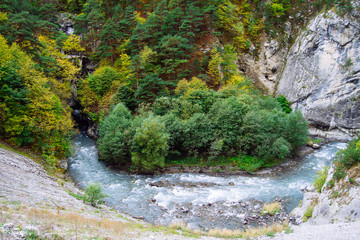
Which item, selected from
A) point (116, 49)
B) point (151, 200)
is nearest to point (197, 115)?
point (151, 200)

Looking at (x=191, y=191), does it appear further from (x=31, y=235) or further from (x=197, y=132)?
(x=31, y=235)

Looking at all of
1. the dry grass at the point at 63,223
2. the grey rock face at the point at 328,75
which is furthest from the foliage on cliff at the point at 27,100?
the grey rock face at the point at 328,75

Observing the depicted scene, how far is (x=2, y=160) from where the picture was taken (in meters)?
19.6

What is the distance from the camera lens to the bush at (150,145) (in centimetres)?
2856

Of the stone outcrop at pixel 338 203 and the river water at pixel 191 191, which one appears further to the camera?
the river water at pixel 191 191

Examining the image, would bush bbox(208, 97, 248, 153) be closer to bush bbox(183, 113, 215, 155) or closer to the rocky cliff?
bush bbox(183, 113, 215, 155)

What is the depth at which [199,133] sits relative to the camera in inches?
1232

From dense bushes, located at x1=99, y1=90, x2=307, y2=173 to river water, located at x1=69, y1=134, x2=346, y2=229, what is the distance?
8.67 feet

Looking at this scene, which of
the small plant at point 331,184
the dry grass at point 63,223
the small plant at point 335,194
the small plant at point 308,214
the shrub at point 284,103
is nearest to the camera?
the dry grass at point 63,223

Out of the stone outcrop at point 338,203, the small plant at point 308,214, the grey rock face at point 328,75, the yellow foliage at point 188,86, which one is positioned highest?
the grey rock face at point 328,75

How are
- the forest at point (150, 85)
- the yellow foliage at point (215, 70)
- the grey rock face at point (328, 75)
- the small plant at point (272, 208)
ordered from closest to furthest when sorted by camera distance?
the small plant at point (272, 208)
the forest at point (150, 85)
the yellow foliage at point (215, 70)
the grey rock face at point (328, 75)

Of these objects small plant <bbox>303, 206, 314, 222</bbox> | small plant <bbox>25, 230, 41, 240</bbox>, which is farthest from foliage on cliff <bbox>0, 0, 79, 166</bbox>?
small plant <bbox>303, 206, 314, 222</bbox>

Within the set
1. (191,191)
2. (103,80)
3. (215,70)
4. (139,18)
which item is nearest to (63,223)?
(191,191)

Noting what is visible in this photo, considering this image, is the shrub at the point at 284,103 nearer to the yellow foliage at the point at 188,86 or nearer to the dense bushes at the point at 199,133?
the dense bushes at the point at 199,133
